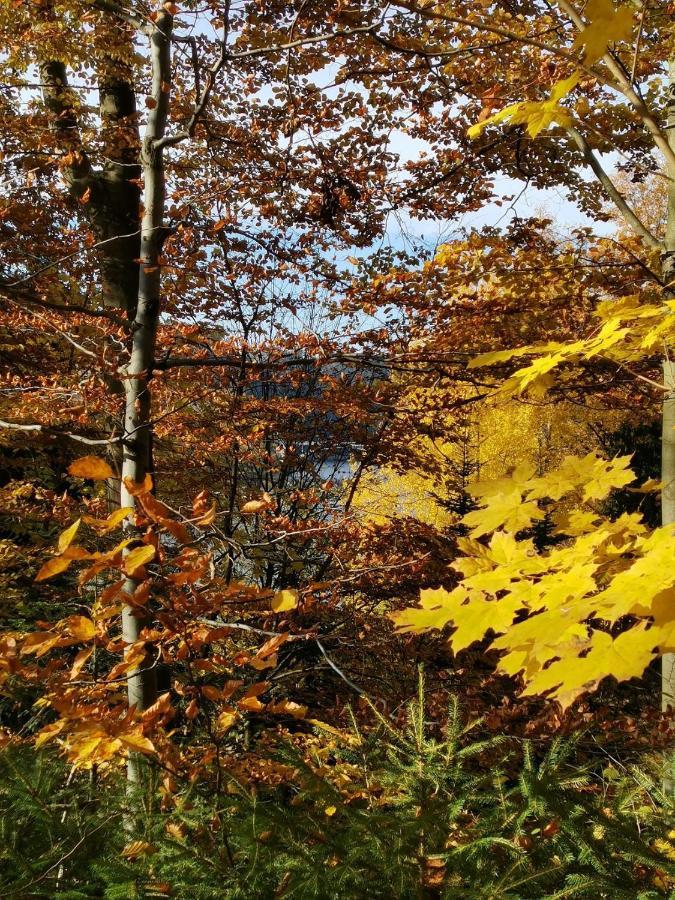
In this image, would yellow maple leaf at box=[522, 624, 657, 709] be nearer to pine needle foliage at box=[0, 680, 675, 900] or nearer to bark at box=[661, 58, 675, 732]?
pine needle foliage at box=[0, 680, 675, 900]

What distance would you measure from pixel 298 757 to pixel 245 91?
5659 mm

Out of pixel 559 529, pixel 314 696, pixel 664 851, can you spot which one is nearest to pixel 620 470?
pixel 559 529

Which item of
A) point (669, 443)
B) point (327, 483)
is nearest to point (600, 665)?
point (327, 483)

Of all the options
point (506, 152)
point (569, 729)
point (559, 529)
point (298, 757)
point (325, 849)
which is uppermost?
point (506, 152)

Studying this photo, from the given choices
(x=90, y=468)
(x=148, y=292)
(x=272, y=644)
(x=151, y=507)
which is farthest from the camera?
(x=148, y=292)

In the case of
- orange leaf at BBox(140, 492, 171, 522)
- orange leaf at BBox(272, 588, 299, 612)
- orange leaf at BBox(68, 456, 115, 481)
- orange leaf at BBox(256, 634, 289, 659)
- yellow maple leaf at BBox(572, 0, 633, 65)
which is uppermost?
yellow maple leaf at BBox(572, 0, 633, 65)

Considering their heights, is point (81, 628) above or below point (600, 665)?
below

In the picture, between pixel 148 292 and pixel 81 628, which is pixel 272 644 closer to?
pixel 81 628

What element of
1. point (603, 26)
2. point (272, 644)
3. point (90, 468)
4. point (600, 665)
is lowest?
point (272, 644)

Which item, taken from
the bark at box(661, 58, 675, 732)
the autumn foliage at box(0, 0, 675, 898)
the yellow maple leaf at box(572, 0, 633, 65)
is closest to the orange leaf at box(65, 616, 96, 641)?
the autumn foliage at box(0, 0, 675, 898)

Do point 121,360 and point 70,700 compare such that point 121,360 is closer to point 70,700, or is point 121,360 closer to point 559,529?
point 70,700

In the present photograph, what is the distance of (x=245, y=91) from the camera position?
540 cm

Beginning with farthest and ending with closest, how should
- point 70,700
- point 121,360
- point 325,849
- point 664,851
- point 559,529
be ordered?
point 121,360 → point 559,529 → point 70,700 → point 664,851 → point 325,849

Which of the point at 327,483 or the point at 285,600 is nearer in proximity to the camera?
the point at 285,600
